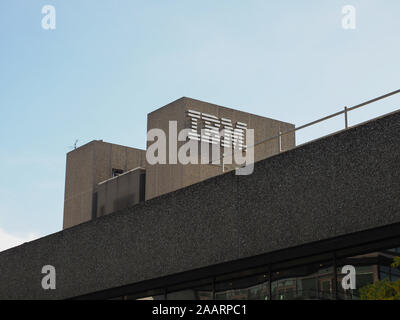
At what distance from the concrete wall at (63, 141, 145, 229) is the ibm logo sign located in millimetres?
5849

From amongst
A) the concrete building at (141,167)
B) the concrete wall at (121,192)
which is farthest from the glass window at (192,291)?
the concrete wall at (121,192)

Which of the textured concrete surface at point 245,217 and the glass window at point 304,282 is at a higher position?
the textured concrete surface at point 245,217

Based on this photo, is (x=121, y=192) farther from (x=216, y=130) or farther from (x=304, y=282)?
(x=304, y=282)

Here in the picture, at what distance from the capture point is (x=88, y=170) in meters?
28.1

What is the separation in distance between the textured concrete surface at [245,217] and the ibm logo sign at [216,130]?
451 centimetres

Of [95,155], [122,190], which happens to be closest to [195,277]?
[122,190]

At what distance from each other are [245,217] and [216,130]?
26.3 feet

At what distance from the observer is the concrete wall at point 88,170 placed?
27.8 meters

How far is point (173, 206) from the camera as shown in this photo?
18.3m

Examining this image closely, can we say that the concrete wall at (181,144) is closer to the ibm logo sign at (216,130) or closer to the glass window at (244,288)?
the ibm logo sign at (216,130)

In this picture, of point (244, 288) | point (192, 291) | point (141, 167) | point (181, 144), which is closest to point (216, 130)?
point (181, 144)

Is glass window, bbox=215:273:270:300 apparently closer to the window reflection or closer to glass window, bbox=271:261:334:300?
Answer: the window reflection

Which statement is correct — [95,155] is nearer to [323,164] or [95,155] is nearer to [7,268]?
[7,268]
